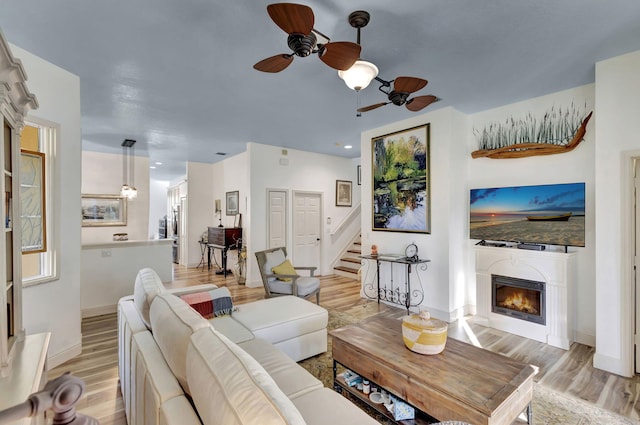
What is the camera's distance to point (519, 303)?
356 cm

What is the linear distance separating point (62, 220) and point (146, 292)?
5.43ft

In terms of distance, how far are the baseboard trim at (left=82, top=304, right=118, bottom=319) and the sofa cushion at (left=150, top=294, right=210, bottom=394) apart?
3284 millimetres

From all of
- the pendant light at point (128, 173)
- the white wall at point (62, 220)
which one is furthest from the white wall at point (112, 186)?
the white wall at point (62, 220)

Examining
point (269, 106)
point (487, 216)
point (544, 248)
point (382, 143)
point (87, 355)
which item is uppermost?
point (269, 106)

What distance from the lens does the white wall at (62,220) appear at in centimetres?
267

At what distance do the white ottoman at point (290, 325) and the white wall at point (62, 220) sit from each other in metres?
1.72

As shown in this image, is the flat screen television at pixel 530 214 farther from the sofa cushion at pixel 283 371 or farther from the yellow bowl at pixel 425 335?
the sofa cushion at pixel 283 371

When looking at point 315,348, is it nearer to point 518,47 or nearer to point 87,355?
point 87,355

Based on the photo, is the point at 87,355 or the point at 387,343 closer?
the point at 387,343

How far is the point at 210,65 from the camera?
2.82m

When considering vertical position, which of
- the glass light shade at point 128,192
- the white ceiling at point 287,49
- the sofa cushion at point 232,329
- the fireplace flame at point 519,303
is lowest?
the fireplace flame at point 519,303

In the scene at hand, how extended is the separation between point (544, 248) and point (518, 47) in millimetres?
2225

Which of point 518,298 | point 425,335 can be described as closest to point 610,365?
point 518,298

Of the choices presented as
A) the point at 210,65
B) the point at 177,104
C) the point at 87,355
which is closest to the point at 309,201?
the point at 177,104
